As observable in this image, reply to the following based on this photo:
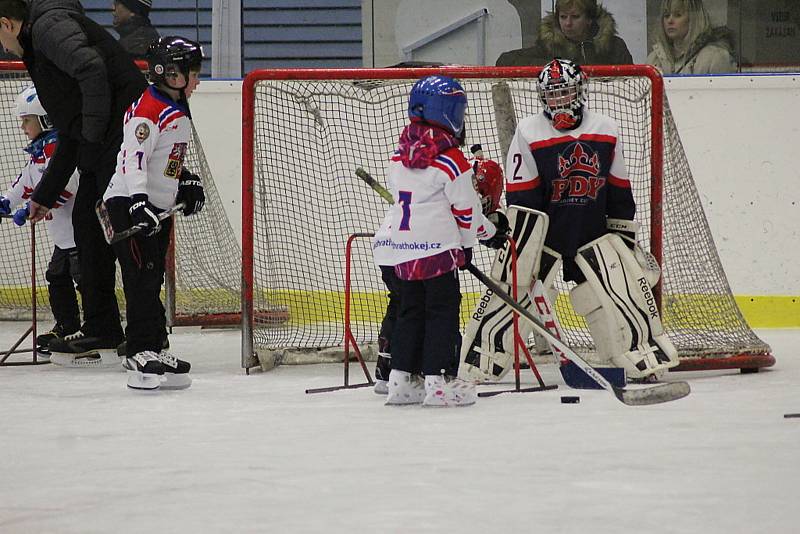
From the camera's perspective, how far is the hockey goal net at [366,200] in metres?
4.47

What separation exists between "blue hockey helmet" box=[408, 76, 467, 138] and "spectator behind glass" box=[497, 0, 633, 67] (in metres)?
2.34

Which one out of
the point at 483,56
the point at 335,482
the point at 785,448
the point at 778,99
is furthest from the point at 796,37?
the point at 335,482

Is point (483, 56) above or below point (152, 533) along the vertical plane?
above

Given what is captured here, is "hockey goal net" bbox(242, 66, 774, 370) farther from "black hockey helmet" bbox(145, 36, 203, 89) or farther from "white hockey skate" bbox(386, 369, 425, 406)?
"white hockey skate" bbox(386, 369, 425, 406)

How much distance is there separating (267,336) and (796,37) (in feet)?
9.09

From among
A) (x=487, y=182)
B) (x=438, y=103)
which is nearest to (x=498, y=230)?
(x=487, y=182)

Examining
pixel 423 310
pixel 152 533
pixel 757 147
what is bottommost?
pixel 152 533

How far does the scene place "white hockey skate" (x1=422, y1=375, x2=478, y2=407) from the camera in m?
3.63

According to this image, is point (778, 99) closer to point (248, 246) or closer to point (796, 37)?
point (796, 37)

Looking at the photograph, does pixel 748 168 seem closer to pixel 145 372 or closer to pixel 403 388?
pixel 403 388

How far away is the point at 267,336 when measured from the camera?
15.9ft

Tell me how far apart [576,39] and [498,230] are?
2.38 metres

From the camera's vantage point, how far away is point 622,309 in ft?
13.2

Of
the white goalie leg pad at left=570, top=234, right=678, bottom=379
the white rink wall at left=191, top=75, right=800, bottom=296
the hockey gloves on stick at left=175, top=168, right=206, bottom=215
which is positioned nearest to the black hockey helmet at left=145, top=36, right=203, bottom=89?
the hockey gloves on stick at left=175, top=168, right=206, bottom=215
